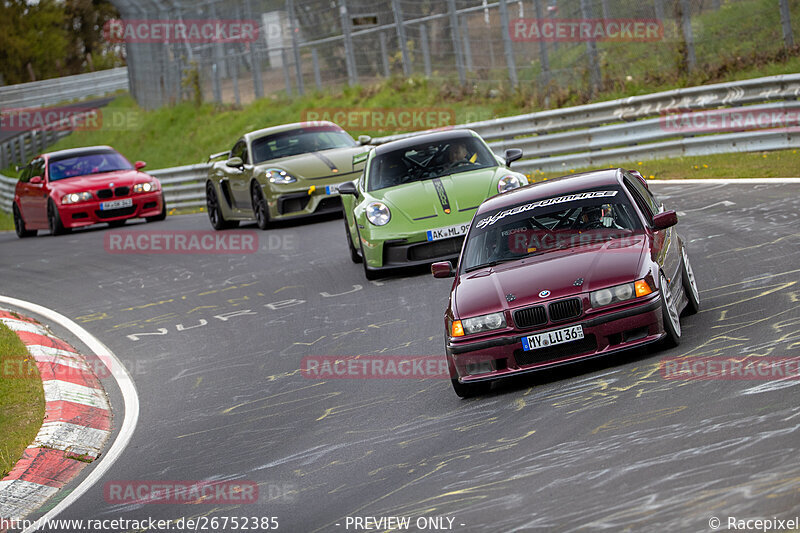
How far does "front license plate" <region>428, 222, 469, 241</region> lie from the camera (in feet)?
→ 39.7

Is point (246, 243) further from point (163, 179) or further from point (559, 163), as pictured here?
point (163, 179)

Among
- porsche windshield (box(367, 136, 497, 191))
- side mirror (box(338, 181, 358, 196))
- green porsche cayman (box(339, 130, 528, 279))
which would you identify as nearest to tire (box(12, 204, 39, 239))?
green porsche cayman (box(339, 130, 528, 279))

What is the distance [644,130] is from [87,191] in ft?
33.5

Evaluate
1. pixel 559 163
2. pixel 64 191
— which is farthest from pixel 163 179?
pixel 559 163

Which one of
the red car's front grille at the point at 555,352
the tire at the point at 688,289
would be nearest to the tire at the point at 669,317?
the red car's front grille at the point at 555,352

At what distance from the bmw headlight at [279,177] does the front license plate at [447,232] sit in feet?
19.9

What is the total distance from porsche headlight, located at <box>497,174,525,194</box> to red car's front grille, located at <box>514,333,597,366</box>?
18.2 feet

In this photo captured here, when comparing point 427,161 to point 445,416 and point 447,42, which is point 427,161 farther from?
point 447,42

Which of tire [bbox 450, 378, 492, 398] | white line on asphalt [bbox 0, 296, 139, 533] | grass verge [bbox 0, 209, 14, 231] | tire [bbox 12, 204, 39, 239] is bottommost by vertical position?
grass verge [bbox 0, 209, 14, 231]

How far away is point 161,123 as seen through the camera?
39.0 metres

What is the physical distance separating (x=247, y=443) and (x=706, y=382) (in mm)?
2843

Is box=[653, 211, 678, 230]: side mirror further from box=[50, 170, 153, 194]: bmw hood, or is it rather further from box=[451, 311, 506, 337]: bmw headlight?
box=[50, 170, 153, 194]: bmw hood

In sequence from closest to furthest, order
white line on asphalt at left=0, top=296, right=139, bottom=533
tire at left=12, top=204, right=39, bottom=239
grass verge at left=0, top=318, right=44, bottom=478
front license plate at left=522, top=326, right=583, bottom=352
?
white line on asphalt at left=0, top=296, right=139, bottom=533, front license plate at left=522, top=326, right=583, bottom=352, grass verge at left=0, top=318, right=44, bottom=478, tire at left=12, top=204, right=39, bottom=239

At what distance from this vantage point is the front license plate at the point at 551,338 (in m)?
7.20
